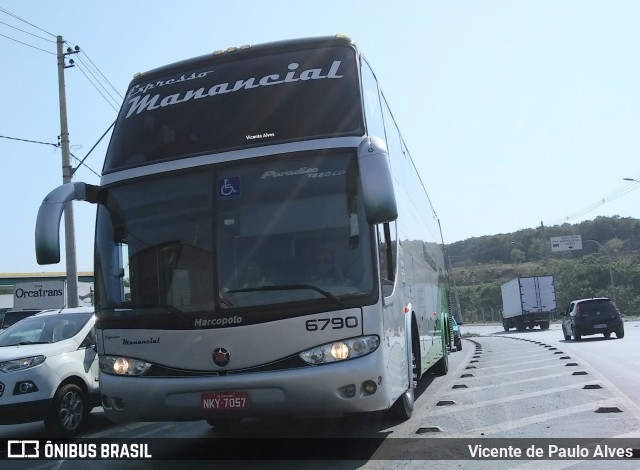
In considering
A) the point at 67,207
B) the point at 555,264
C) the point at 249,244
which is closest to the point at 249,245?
the point at 249,244

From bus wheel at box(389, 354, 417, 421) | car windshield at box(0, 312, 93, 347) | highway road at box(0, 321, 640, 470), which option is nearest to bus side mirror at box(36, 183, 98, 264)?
highway road at box(0, 321, 640, 470)

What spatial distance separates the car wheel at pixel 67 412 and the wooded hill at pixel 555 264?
6125 cm

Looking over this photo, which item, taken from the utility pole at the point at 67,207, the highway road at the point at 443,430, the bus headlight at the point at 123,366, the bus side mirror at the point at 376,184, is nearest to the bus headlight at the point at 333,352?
the bus side mirror at the point at 376,184

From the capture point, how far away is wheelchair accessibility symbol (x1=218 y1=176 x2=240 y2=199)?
18.5 feet

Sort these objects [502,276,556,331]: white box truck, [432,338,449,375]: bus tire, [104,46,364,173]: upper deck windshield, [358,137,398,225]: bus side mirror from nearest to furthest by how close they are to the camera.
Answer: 1. [358,137,398,225]: bus side mirror
2. [104,46,364,173]: upper deck windshield
3. [432,338,449,375]: bus tire
4. [502,276,556,331]: white box truck

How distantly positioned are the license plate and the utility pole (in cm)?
1425

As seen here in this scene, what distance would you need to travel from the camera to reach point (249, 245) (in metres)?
5.50

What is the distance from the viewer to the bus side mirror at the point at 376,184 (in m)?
5.01

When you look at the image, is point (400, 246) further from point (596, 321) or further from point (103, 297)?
point (596, 321)

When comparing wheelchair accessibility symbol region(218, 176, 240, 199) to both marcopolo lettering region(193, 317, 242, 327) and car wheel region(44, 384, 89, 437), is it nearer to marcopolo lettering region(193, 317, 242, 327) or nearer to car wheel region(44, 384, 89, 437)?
marcopolo lettering region(193, 317, 242, 327)

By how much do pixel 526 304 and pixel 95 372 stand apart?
4223 cm

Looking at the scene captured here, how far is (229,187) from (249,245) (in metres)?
0.56

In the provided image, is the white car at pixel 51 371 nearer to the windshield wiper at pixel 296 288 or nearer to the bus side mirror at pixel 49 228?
the bus side mirror at pixel 49 228

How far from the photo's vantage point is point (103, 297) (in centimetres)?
593
